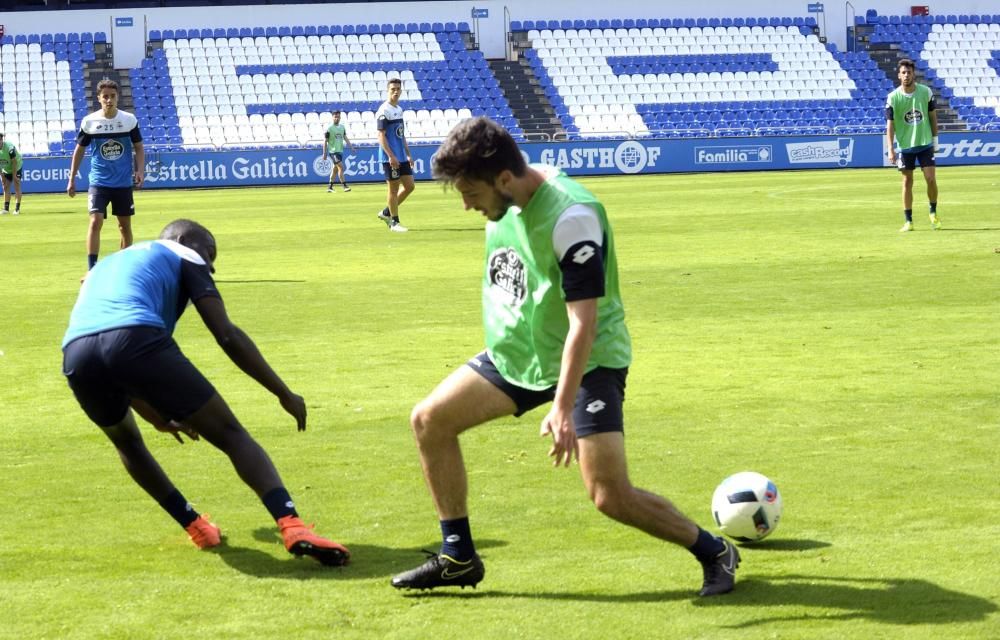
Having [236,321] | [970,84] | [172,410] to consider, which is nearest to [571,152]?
[970,84]

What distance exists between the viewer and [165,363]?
5.54 meters

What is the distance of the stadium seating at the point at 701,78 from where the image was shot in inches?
1927

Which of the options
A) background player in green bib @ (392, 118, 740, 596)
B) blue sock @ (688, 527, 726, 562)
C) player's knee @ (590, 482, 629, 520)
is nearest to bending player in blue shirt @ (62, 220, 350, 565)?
background player in green bib @ (392, 118, 740, 596)

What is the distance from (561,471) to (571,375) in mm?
2458

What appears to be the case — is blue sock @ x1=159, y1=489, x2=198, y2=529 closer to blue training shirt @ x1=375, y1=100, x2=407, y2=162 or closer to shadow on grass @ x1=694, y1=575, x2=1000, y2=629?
shadow on grass @ x1=694, y1=575, x2=1000, y2=629

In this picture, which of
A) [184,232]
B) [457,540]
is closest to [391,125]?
[184,232]

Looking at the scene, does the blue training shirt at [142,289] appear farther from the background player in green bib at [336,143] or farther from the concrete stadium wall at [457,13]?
the concrete stadium wall at [457,13]

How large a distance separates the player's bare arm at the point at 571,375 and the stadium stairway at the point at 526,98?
1583 inches

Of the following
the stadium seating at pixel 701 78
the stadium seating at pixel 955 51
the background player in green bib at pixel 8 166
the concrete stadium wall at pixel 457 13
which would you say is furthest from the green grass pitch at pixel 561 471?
the stadium seating at pixel 955 51

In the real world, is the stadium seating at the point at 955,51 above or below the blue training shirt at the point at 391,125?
below

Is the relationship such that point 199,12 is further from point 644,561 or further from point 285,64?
point 644,561

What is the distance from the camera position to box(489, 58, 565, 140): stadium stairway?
4712 cm

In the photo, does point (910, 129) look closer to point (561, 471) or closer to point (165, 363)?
point (561, 471)

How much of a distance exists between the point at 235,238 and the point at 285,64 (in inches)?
1118
